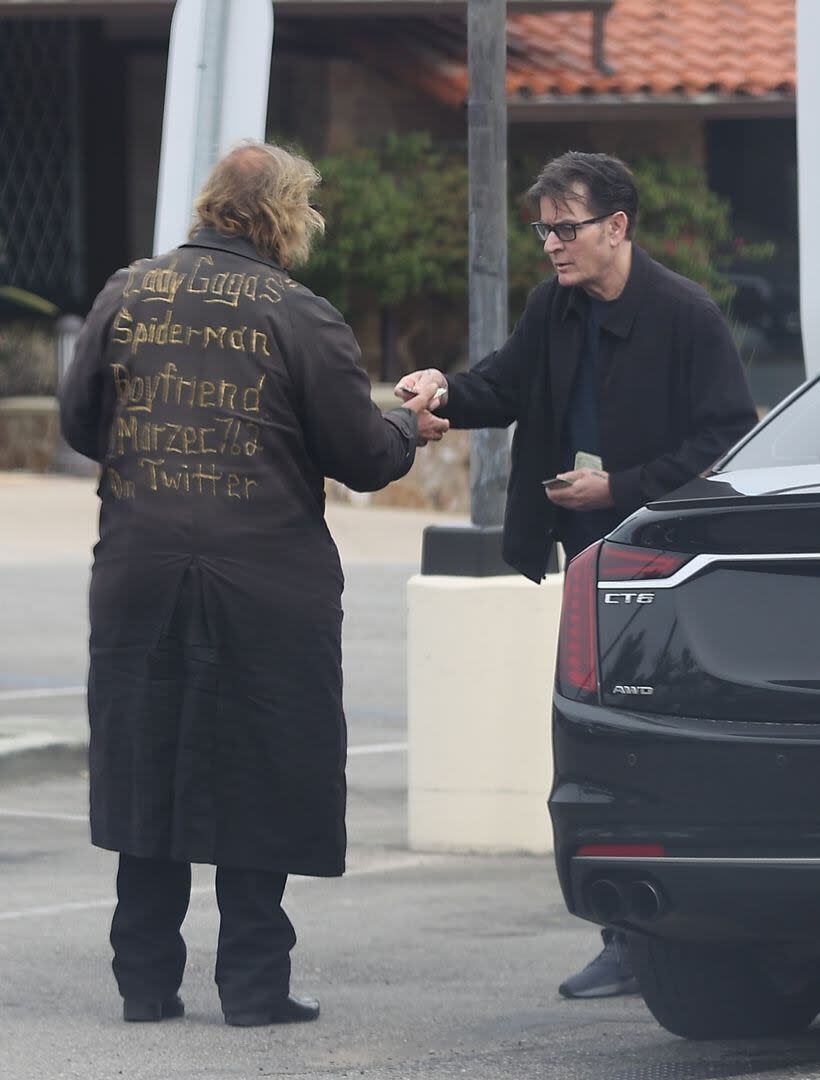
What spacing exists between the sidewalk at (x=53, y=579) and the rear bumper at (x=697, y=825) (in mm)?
4454

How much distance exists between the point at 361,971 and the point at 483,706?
140cm

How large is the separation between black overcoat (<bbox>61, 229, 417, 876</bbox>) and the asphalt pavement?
41 centimetres

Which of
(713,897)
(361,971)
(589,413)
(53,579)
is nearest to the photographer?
(713,897)

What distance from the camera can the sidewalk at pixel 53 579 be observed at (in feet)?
29.0

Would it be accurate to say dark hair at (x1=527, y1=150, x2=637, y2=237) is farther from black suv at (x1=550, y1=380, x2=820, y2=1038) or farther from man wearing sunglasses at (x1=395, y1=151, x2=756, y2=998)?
black suv at (x1=550, y1=380, x2=820, y2=1038)

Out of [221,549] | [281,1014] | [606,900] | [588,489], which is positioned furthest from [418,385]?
[606,900]

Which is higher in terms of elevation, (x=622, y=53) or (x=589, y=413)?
(x=622, y=53)

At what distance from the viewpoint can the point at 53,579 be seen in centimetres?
1455

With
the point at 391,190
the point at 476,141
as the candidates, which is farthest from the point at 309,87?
the point at 476,141

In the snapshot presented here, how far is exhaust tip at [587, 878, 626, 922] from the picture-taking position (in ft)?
14.4

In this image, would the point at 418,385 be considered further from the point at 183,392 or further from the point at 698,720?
the point at 698,720

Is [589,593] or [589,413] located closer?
[589,593]

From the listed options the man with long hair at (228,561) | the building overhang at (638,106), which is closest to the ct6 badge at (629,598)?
the man with long hair at (228,561)

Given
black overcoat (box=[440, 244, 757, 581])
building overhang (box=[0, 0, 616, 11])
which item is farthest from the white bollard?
building overhang (box=[0, 0, 616, 11])
